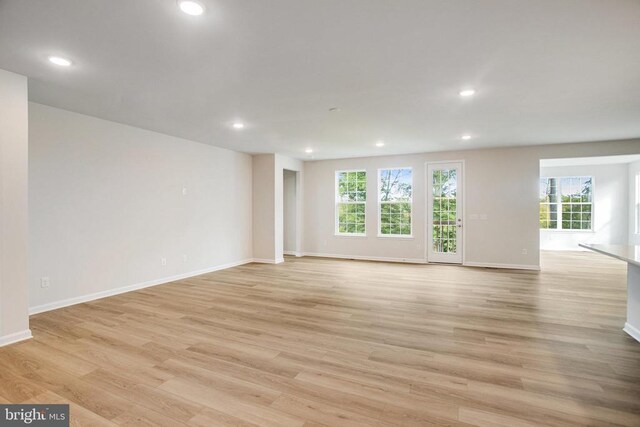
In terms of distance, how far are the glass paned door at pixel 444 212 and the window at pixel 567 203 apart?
4.58 meters

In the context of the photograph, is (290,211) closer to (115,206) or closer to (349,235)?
(349,235)

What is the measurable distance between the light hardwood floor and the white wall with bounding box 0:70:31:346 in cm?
29

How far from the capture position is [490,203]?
263 inches

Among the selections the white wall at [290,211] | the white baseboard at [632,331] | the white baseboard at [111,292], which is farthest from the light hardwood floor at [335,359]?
the white wall at [290,211]

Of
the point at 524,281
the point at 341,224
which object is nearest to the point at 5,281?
the point at 341,224

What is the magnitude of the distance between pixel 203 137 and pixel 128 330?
3.56 m

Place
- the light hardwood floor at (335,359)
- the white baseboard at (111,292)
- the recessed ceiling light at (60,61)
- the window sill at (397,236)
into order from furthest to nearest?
the window sill at (397,236), the white baseboard at (111,292), the recessed ceiling light at (60,61), the light hardwood floor at (335,359)

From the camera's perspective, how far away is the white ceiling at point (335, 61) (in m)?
2.05

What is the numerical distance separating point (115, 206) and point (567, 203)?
11.5 meters

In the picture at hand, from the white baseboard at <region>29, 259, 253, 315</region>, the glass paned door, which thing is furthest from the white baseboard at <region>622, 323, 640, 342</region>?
the white baseboard at <region>29, 259, 253, 315</region>

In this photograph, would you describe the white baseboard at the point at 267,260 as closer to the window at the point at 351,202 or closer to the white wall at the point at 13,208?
the window at the point at 351,202

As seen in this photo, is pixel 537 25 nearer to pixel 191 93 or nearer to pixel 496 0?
pixel 496 0

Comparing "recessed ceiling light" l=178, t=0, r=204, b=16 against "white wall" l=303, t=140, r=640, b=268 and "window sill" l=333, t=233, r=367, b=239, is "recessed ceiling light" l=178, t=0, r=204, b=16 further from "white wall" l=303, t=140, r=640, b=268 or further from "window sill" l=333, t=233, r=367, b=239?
"window sill" l=333, t=233, r=367, b=239

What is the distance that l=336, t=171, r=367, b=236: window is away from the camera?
26.0 feet
